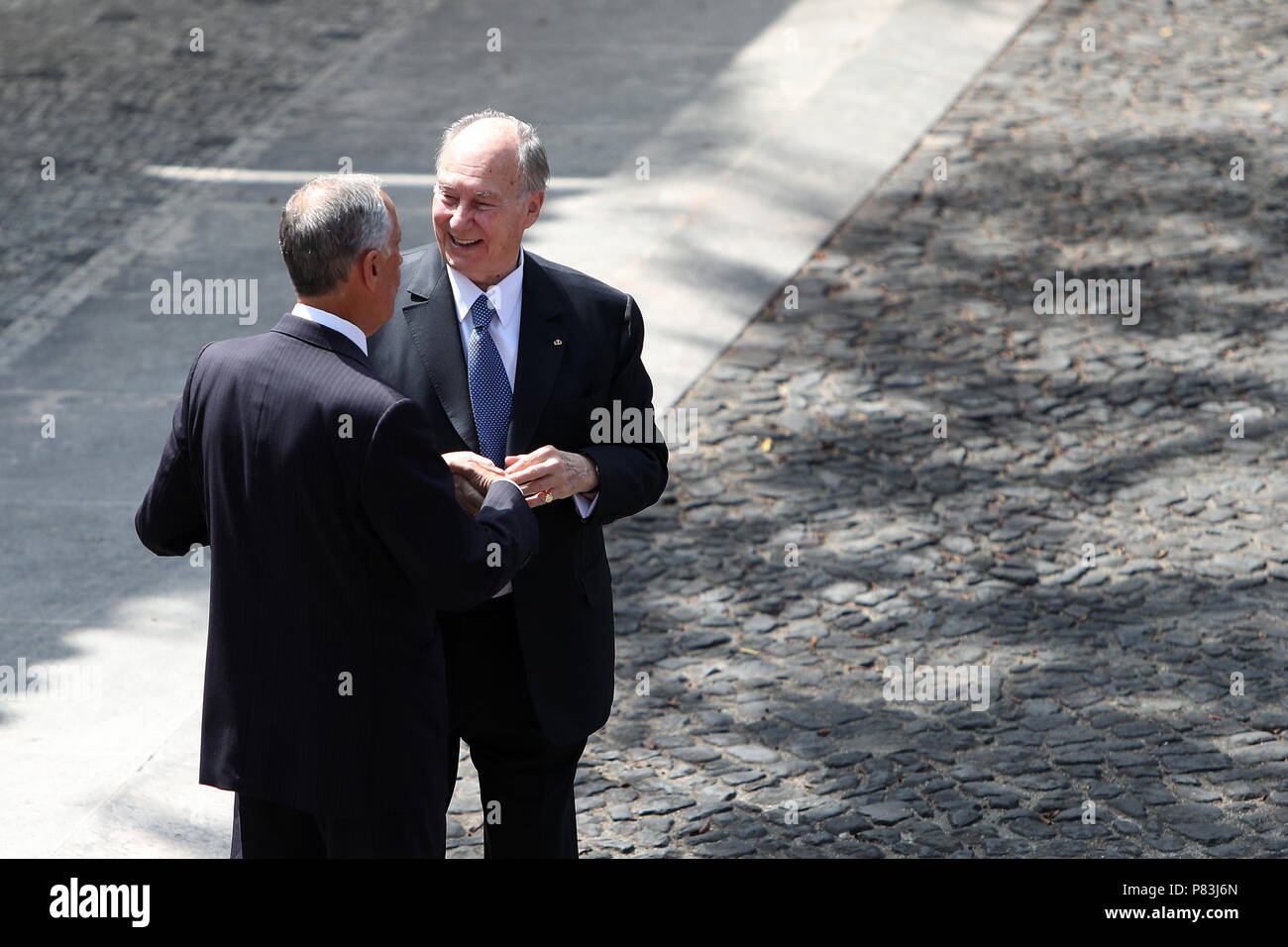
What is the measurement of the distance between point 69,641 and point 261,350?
3243mm

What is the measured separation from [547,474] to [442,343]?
481 mm

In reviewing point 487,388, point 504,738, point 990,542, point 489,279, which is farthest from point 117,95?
point 504,738

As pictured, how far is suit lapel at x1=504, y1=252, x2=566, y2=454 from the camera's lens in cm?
392

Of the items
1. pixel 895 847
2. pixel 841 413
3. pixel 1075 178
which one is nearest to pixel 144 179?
pixel 841 413

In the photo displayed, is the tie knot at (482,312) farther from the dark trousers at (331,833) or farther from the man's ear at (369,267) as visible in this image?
the dark trousers at (331,833)

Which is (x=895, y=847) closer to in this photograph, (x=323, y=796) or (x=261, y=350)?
(x=323, y=796)

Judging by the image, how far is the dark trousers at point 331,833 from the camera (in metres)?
3.44

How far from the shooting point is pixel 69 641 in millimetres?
6129

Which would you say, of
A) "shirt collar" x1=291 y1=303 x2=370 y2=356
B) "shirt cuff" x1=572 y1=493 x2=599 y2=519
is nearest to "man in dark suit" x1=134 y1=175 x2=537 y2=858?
"shirt collar" x1=291 y1=303 x2=370 y2=356

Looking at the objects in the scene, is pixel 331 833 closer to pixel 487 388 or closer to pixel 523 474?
pixel 523 474

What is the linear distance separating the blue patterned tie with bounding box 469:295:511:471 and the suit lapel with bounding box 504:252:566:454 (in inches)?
1.5

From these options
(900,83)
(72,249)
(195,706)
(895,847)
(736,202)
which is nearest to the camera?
(895,847)

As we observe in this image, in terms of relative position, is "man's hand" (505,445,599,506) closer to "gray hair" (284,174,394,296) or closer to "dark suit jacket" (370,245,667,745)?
"dark suit jacket" (370,245,667,745)

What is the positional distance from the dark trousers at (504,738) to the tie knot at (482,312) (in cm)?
67
